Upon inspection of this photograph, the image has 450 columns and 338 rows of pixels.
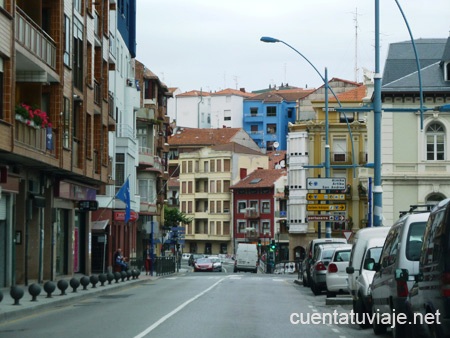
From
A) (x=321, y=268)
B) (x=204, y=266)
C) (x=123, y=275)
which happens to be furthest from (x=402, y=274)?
(x=204, y=266)

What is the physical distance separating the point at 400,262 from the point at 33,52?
68.6 feet

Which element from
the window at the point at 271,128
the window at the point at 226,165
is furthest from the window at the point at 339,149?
the window at the point at 271,128

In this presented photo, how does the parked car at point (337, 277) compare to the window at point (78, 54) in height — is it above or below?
below

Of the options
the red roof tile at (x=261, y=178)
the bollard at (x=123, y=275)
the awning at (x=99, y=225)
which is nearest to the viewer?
the bollard at (x=123, y=275)

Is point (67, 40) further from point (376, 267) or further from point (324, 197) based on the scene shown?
point (376, 267)

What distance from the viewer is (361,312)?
21547mm

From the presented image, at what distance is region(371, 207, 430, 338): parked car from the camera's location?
1594cm

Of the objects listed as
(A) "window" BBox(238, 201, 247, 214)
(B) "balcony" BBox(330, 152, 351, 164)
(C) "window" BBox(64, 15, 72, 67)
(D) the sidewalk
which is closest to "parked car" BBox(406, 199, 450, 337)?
(D) the sidewalk

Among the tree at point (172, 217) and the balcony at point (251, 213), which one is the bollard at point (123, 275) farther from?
the balcony at point (251, 213)

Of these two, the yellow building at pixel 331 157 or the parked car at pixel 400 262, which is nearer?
the parked car at pixel 400 262

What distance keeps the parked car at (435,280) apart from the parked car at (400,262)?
5.51 ft

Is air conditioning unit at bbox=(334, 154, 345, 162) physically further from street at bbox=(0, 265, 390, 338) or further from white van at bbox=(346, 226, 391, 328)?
white van at bbox=(346, 226, 391, 328)

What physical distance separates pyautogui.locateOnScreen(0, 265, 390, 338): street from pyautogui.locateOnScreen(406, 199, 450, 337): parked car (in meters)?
5.48

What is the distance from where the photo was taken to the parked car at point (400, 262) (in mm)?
15938
